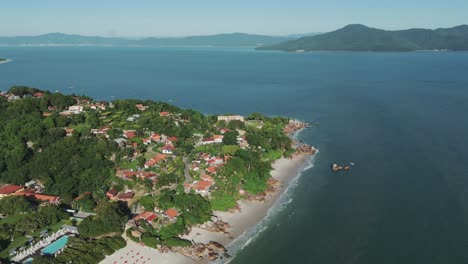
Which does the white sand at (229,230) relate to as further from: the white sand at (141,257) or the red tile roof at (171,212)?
the red tile roof at (171,212)

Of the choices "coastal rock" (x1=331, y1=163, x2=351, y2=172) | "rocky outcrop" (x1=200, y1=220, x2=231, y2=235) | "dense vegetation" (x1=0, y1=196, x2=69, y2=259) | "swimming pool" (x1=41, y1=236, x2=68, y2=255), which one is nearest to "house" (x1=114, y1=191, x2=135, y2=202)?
"dense vegetation" (x1=0, y1=196, x2=69, y2=259)

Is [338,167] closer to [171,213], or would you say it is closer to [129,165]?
[171,213]

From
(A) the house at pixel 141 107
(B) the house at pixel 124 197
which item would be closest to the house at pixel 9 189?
(B) the house at pixel 124 197

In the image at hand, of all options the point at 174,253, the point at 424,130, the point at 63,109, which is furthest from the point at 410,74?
the point at 174,253

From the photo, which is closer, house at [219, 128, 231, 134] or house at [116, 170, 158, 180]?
house at [116, 170, 158, 180]

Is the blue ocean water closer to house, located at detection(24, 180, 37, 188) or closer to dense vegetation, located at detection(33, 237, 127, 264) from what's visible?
dense vegetation, located at detection(33, 237, 127, 264)

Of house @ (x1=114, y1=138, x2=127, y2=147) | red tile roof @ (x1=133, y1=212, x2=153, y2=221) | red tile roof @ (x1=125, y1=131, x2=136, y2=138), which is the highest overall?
red tile roof @ (x1=125, y1=131, x2=136, y2=138)
